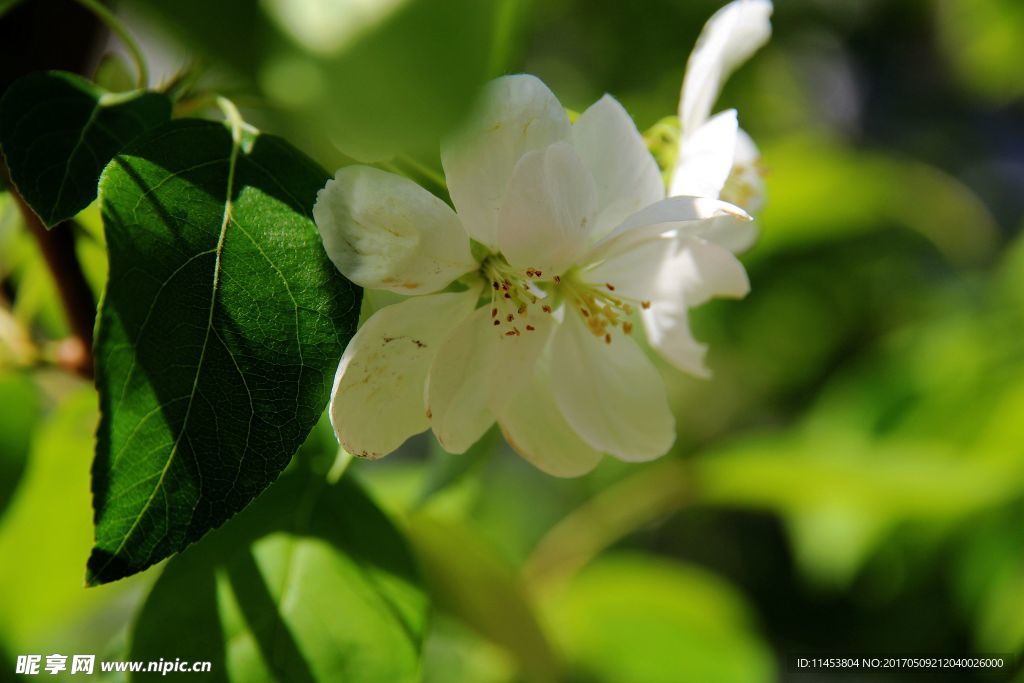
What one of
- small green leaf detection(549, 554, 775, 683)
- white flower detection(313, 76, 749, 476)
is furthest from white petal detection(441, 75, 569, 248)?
small green leaf detection(549, 554, 775, 683)

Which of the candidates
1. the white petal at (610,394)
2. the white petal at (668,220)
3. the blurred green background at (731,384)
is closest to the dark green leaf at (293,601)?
the blurred green background at (731,384)

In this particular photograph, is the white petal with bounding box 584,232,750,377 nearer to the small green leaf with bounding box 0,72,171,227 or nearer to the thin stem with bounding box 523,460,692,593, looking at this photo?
the small green leaf with bounding box 0,72,171,227

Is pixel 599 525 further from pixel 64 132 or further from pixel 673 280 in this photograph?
pixel 64 132

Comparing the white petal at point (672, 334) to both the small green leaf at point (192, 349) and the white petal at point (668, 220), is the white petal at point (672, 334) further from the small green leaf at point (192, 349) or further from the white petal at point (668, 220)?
the small green leaf at point (192, 349)

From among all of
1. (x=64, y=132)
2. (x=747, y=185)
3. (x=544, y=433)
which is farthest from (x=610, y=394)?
(x=64, y=132)

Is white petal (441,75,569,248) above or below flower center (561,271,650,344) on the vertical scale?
above

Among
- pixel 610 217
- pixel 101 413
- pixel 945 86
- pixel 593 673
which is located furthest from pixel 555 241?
pixel 945 86

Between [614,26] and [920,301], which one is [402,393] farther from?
[614,26]
